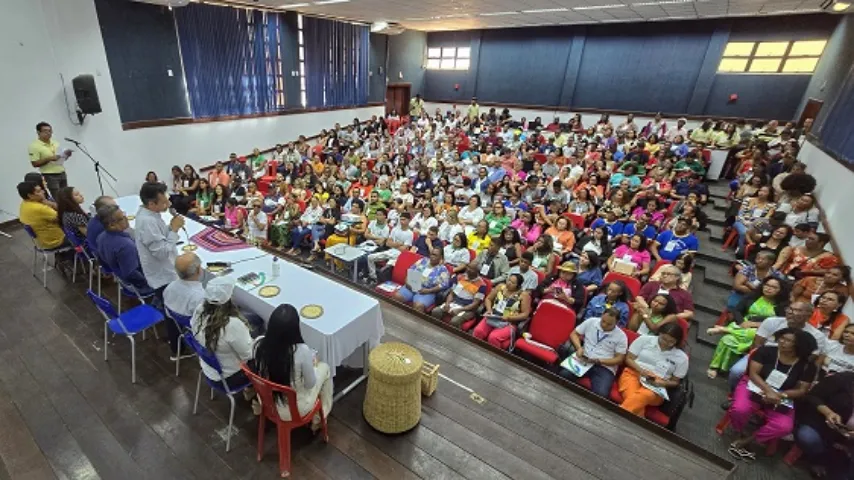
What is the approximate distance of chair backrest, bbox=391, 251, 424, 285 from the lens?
456 centimetres

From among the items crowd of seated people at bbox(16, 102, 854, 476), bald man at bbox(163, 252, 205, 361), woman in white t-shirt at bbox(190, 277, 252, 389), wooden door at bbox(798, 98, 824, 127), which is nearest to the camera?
woman in white t-shirt at bbox(190, 277, 252, 389)

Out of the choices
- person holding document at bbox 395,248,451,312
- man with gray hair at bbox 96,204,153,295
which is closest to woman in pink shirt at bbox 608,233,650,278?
person holding document at bbox 395,248,451,312

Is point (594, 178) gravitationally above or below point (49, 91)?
below

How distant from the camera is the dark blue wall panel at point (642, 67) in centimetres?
1027

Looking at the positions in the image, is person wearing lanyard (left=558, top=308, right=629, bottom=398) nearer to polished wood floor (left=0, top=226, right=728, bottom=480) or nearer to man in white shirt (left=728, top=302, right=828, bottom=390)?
polished wood floor (left=0, top=226, right=728, bottom=480)

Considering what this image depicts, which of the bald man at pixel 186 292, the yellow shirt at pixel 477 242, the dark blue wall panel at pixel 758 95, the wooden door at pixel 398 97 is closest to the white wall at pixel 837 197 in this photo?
the yellow shirt at pixel 477 242


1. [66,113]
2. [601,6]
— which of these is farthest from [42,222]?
[601,6]

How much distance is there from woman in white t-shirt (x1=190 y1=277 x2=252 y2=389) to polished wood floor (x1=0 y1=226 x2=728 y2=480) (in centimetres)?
55

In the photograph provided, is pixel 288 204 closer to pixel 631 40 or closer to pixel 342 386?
pixel 342 386

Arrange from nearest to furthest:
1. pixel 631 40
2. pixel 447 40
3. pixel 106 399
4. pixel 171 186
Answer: pixel 106 399
pixel 171 186
pixel 631 40
pixel 447 40

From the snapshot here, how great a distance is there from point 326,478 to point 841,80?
31.8ft

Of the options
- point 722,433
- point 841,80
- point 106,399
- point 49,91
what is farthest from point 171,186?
point 841,80

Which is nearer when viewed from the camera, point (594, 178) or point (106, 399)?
point (106, 399)

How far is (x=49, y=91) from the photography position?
5812 millimetres
